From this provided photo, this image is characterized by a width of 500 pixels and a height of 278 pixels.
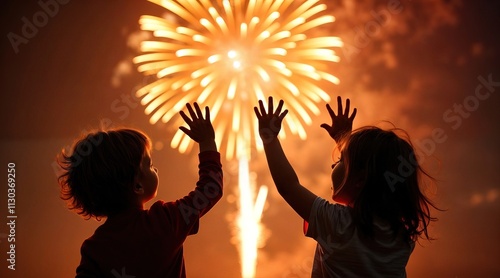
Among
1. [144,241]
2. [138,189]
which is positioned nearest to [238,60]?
[138,189]

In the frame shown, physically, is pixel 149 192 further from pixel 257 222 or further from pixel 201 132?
pixel 257 222

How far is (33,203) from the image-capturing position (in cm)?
215

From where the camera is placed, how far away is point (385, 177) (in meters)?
1.00

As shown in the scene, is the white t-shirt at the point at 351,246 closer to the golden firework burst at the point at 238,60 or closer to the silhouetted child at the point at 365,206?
the silhouetted child at the point at 365,206

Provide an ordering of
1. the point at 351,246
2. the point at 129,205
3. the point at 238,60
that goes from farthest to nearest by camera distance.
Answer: the point at 238,60
the point at 129,205
the point at 351,246

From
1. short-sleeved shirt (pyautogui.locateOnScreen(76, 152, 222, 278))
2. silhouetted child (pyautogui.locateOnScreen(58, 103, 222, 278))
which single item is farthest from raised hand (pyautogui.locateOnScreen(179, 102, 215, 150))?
short-sleeved shirt (pyautogui.locateOnScreen(76, 152, 222, 278))

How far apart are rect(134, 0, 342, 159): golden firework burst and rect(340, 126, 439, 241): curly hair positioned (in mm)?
906

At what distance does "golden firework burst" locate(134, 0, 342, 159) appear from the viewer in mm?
1906

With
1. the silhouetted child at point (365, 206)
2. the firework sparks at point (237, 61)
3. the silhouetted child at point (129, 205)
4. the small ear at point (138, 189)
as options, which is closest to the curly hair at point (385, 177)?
the silhouetted child at point (365, 206)

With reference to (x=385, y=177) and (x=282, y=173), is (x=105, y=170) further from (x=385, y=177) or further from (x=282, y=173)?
(x=385, y=177)

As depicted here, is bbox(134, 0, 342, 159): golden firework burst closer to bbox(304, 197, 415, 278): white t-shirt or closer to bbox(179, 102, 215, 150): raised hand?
bbox(179, 102, 215, 150): raised hand

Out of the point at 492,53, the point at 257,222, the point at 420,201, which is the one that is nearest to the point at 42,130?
the point at 257,222

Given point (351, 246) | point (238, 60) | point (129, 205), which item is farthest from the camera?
point (238, 60)

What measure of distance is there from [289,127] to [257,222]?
16.3 inches
